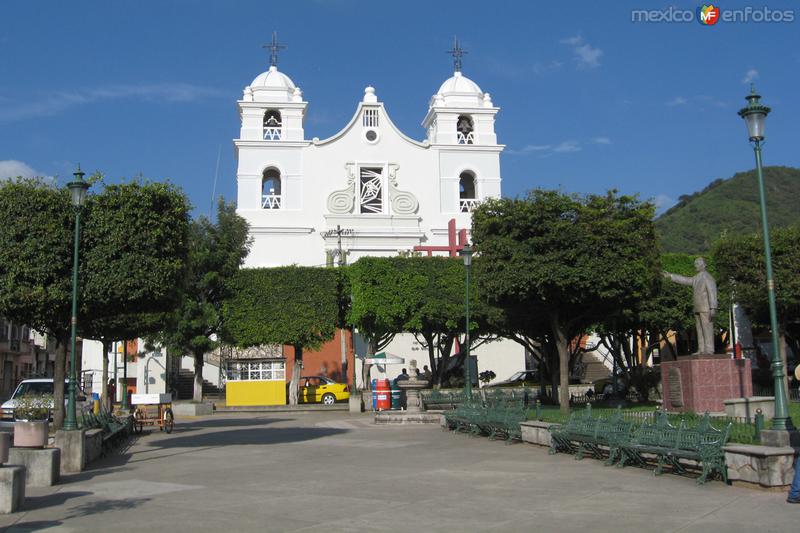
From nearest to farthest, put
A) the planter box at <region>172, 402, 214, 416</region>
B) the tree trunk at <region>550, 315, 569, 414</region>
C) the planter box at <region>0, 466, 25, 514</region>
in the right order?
the planter box at <region>0, 466, 25, 514</region>
the tree trunk at <region>550, 315, 569, 414</region>
the planter box at <region>172, 402, 214, 416</region>

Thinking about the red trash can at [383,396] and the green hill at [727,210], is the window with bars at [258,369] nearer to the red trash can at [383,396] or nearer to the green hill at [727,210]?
the red trash can at [383,396]

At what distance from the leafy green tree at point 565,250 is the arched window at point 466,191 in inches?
1486

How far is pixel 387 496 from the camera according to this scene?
10234 mm

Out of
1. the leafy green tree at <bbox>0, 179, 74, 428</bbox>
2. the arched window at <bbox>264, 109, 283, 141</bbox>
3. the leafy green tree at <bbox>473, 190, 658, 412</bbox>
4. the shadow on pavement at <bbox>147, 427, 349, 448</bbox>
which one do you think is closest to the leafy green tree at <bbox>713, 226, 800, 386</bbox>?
the leafy green tree at <bbox>473, 190, 658, 412</bbox>

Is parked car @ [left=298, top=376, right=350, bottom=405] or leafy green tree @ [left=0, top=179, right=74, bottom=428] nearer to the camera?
leafy green tree @ [left=0, top=179, right=74, bottom=428]

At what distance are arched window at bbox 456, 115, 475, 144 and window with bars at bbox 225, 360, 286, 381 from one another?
85.2 feet

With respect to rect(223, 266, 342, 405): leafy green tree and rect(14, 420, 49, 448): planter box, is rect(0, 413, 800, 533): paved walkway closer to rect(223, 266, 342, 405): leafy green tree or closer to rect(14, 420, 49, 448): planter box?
rect(14, 420, 49, 448): planter box

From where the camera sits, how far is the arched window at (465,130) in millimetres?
62281

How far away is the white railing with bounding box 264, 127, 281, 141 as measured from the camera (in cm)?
5953

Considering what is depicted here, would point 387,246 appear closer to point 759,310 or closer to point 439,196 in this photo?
point 439,196

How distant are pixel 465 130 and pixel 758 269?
35.0 metres

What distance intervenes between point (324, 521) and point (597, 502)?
3213 millimetres

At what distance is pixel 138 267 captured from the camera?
15156 millimetres

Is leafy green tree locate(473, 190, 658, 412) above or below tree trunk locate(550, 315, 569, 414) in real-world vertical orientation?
above
